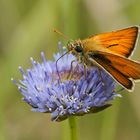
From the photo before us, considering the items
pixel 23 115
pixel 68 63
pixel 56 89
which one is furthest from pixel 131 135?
pixel 56 89

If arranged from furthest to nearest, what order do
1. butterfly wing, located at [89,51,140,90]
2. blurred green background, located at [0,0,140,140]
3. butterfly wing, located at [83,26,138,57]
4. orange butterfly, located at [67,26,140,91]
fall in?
blurred green background, located at [0,0,140,140], butterfly wing, located at [83,26,138,57], orange butterfly, located at [67,26,140,91], butterfly wing, located at [89,51,140,90]

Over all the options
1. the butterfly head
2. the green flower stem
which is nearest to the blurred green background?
the butterfly head

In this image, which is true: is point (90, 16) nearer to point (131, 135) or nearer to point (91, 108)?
point (131, 135)

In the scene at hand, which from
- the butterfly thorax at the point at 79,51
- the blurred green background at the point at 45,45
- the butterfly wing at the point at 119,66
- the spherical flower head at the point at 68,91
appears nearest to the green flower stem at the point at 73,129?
the spherical flower head at the point at 68,91

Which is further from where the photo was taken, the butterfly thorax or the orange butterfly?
the butterfly thorax

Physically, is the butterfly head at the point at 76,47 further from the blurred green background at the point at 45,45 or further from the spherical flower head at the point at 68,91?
the blurred green background at the point at 45,45

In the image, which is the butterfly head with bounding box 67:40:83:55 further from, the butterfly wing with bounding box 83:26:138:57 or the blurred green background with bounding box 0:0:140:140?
the blurred green background with bounding box 0:0:140:140

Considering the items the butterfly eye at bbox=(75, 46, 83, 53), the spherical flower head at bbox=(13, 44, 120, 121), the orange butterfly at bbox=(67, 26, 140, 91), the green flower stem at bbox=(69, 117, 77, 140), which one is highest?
the butterfly eye at bbox=(75, 46, 83, 53)
